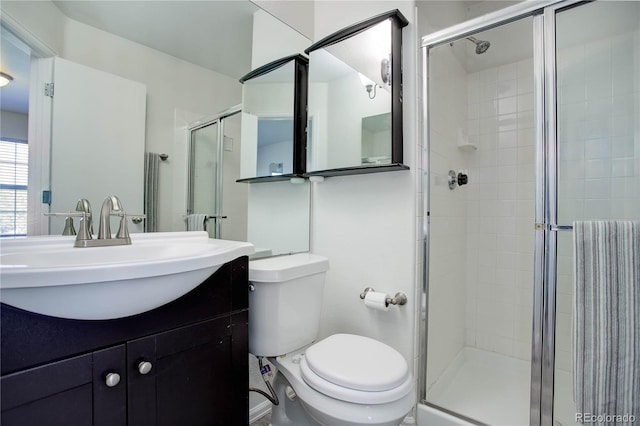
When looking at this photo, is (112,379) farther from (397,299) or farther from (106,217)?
(397,299)

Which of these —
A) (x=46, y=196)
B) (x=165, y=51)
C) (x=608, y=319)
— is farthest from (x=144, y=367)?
(x=608, y=319)

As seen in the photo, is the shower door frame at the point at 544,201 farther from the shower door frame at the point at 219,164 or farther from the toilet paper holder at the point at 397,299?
the shower door frame at the point at 219,164

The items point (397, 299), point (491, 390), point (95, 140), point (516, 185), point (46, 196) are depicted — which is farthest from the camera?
point (516, 185)

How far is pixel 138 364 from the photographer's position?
0.77 meters

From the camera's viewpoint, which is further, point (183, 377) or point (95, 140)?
point (95, 140)

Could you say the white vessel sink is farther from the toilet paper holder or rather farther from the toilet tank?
the toilet paper holder

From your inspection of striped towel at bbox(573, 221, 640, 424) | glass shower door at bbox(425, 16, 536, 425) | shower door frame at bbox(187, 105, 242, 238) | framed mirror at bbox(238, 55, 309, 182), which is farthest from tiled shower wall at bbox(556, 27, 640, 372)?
shower door frame at bbox(187, 105, 242, 238)

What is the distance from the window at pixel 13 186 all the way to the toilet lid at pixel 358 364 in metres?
1.01

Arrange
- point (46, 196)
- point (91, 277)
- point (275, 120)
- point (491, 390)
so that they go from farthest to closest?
point (491, 390)
point (275, 120)
point (46, 196)
point (91, 277)

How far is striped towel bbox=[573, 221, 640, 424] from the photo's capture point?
39.2 inches

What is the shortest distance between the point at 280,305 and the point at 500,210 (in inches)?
72.6

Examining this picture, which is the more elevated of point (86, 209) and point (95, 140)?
point (95, 140)
